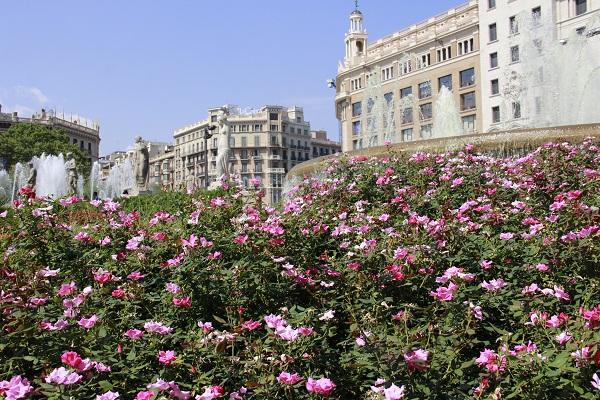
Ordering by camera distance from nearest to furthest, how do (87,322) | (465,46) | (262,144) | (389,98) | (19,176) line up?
(87,322), (19,176), (465,46), (389,98), (262,144)

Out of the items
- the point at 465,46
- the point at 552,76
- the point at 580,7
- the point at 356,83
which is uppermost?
the point at 465,46

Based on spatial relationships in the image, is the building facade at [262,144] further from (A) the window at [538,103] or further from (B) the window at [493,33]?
(A) the window at [538,103]

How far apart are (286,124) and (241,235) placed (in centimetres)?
11373

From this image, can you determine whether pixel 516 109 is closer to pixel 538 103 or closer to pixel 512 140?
pixel 538 103

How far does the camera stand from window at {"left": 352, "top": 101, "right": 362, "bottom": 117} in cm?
6881

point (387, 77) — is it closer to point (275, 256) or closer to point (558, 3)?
point (558, 3)

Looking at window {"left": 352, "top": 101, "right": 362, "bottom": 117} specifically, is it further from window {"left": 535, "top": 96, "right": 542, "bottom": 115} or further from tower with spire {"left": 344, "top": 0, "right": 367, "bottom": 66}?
window {"left": 535, "top": 96, "right": 542, "bottom": 115}

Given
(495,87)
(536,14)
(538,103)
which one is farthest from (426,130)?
(538,103)

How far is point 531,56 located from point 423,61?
1740 cm

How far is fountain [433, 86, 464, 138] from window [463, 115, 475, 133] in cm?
59

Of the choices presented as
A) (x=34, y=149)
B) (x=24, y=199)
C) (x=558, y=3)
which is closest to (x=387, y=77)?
(x=558, y=3)

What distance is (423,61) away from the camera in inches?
2413

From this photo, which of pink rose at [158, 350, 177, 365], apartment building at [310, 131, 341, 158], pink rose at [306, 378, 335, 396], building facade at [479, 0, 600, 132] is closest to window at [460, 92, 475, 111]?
building facade at [479, 0, 600, 132]

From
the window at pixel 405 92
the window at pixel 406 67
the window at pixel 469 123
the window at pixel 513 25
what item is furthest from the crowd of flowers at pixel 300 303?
the window at pixel 406 67
